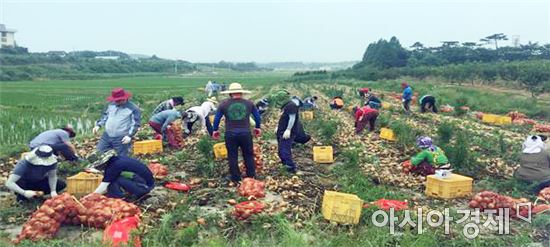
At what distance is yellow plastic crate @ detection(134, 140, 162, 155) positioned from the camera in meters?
9.12

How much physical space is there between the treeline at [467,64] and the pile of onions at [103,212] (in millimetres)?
23946

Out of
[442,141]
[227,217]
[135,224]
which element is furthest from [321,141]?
[135,224]

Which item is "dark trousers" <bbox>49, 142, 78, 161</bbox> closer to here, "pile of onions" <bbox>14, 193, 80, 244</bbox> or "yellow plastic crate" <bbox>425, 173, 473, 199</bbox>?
"pile of onions" <bbox>14, 193, 80, 244</bbox>

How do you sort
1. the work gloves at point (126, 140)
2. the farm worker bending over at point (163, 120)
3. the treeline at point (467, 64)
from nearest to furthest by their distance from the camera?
the work gloves at point (126, 140) → the farm worker bending over at point (163, 120) → the treeline at point (467, 64)

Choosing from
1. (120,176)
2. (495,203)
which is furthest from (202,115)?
(495,203)

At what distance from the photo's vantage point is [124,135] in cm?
730

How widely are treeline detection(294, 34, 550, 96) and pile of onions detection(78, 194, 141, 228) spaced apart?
23946 millimetres

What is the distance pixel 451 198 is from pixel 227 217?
10.4 feet

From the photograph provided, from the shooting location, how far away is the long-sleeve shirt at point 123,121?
7281mm

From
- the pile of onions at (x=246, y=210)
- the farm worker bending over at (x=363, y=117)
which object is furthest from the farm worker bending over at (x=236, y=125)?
the farm worker bending over at (x=363, y=117)

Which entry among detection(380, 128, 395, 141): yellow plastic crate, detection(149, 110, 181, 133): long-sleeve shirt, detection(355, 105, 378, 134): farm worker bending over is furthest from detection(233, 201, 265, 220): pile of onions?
detection(355, 105, 378, 134): farm worker bending over

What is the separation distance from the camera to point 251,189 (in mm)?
6445

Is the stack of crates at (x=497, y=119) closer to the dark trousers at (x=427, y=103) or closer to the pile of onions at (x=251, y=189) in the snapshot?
the dark trousers at (x=427, y=103)

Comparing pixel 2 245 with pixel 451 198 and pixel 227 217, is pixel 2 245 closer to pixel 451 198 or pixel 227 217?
pixel 227 217
